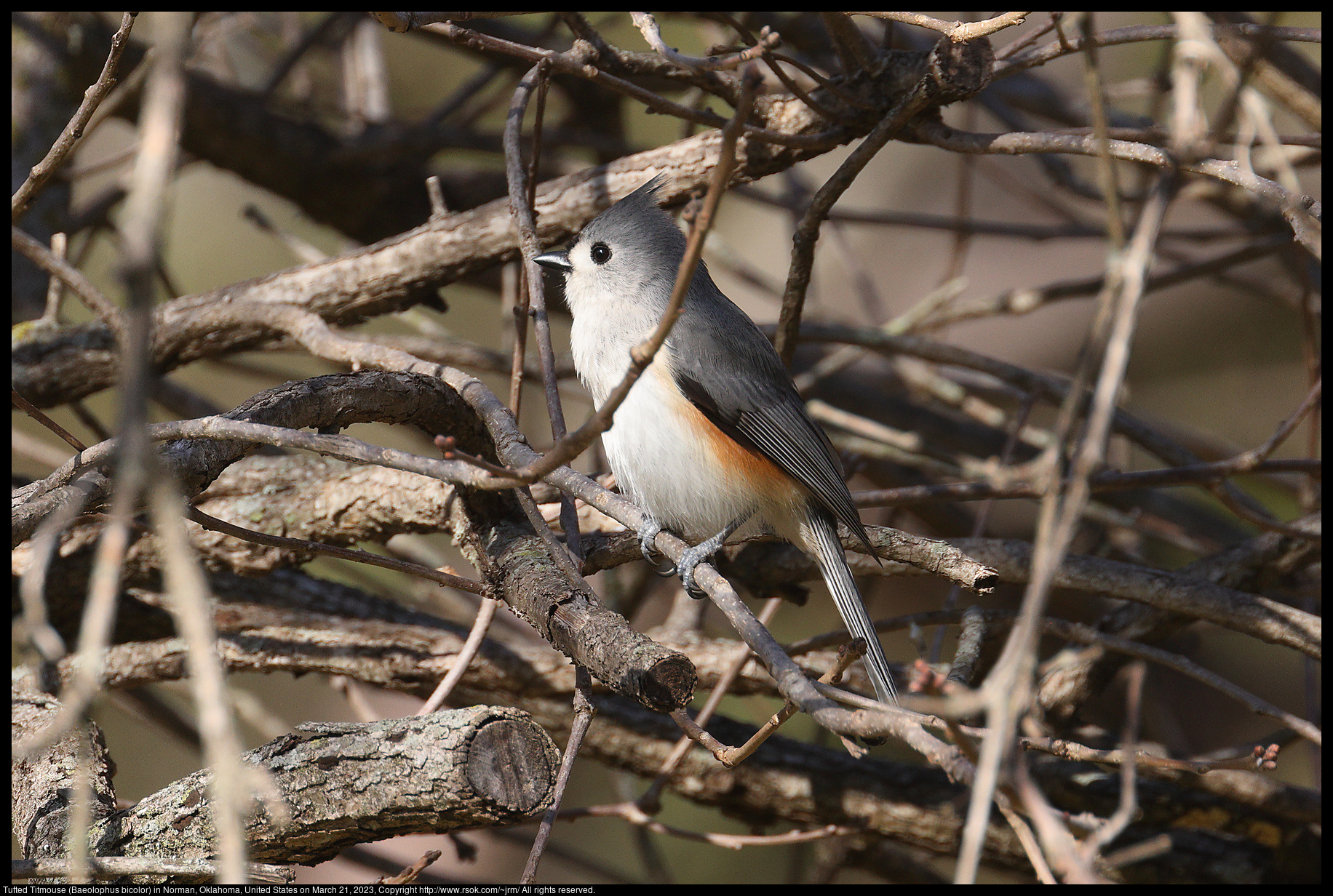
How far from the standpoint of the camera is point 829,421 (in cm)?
382

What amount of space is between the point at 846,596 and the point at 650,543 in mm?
529

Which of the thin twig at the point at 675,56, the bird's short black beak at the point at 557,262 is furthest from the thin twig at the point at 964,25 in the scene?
the bird's short black beak at the point at 557,262

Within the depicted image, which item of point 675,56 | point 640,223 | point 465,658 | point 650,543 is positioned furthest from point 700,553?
point 675,56

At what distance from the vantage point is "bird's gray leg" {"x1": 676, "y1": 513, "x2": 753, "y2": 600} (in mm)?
2324

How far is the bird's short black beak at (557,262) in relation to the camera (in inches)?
105

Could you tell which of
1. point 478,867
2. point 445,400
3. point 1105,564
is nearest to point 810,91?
point 445,400

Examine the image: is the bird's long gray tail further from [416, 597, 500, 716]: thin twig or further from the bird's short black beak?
the bird's short black beak

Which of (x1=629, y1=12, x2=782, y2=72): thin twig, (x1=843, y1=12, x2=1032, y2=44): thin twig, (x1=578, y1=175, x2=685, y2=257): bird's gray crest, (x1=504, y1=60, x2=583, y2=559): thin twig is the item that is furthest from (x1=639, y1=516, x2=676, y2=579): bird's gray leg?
(x1=843, y1=12, x2=1032, y2=44): thin twig

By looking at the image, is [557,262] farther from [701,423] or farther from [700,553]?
[700,553]

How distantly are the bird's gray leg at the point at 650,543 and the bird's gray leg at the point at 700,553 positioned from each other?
6 cm

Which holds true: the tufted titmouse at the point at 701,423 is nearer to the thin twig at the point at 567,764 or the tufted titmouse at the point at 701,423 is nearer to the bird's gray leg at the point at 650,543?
the bird's gray leg at the point at 650,543

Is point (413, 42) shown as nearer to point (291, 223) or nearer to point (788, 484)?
point (291, 223)

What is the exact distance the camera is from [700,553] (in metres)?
2.50

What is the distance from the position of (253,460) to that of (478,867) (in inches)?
129
